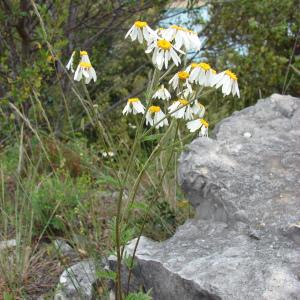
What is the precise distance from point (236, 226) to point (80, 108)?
2.98 m

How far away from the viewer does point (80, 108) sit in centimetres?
500

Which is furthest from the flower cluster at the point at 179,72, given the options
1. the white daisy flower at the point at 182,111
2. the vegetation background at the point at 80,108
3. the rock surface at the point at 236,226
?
the rock surface at the point at 236,226

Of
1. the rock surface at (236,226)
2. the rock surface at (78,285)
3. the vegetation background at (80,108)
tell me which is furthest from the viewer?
the vegetation background at (80,108)

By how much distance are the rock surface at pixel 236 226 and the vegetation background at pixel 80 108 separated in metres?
0.24

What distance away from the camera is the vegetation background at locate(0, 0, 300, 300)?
2.62 meters

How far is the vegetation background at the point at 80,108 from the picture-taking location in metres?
2.62

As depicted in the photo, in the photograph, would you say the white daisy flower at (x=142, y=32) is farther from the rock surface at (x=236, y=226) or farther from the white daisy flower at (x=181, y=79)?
the rock surface at (x=236, y=226)

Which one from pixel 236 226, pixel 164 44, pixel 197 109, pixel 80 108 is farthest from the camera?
pixel 80 108

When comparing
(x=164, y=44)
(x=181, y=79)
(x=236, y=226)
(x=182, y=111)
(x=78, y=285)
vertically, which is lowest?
(x=78, y=285)

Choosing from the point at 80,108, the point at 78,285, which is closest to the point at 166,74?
the point at 78,285

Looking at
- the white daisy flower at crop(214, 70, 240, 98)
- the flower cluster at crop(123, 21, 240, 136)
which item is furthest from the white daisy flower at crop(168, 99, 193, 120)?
the white daisy flower at crop(214, 70, 240, 98)

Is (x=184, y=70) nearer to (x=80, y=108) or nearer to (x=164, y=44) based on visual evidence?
(x=164, y=44)

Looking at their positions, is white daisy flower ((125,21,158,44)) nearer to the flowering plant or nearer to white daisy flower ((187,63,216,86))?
the flowering plant

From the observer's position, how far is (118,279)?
1968 mm
